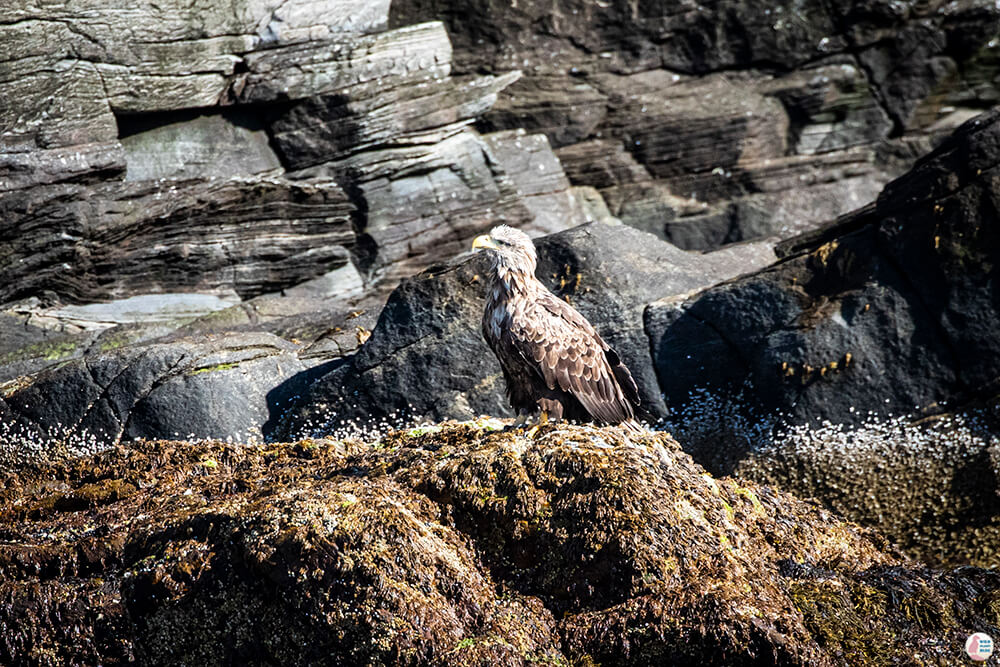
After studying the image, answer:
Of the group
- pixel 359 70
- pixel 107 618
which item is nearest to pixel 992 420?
pixel 107 618

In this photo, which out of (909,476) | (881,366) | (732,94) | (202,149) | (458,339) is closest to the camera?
A: (909,476)

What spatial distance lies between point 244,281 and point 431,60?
3.61 metres

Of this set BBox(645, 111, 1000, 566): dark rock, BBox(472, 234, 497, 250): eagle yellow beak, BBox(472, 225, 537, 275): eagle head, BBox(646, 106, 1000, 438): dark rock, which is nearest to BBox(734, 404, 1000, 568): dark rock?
BBox(645, 111, 1000, 566): dark rock

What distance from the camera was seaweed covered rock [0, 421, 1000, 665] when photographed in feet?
13.3

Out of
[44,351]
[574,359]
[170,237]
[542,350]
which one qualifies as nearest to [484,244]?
[542,350]

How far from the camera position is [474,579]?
4379 millimetres

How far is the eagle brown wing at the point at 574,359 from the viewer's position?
6.36 m

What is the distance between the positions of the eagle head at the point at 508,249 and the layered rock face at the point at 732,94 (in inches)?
266

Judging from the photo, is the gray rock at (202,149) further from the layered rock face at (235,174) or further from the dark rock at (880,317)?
the dark rock at (880,317)

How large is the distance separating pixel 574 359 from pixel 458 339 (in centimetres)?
191

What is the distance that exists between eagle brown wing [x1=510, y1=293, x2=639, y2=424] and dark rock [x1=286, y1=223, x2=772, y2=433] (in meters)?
1.17

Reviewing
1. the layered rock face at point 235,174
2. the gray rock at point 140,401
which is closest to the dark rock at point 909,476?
the gray rock at point 140,401

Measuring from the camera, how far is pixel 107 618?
13.8 ft

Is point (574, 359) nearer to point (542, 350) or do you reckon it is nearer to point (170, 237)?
point (542, 350)
